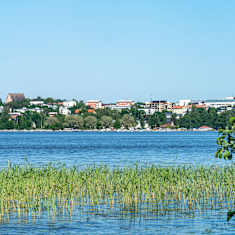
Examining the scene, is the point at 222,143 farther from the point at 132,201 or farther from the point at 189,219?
the point at 132,201

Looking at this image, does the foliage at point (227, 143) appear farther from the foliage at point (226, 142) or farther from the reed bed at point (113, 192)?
the reed bed at point (113, 192)

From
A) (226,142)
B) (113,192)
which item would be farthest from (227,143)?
(113,192)

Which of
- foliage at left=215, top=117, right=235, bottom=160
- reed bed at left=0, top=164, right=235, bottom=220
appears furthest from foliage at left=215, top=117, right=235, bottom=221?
reed bed at left=0, top=164, right=235, bottom=220

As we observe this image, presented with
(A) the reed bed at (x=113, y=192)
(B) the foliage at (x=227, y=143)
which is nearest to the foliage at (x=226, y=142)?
(B) the foliage at (x=227, y=143)

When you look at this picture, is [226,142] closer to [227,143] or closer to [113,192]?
[227,143]

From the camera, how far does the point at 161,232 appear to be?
1850 centimetres

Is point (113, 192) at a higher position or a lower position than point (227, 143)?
lower

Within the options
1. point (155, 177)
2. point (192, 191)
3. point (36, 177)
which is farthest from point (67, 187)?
point (192, 191)

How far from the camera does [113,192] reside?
23.6 meters

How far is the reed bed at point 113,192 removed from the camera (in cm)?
2122

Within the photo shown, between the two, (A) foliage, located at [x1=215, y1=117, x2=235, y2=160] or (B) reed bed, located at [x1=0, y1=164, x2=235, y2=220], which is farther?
(B) reed bed, located at [x1=0, y1=164, x2=235, y2=220]

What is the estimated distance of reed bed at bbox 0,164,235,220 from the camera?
2122cm

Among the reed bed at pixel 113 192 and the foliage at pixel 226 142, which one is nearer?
the foliage at pixel 226 142

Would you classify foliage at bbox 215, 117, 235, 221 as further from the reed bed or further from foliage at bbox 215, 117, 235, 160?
the reed bed
